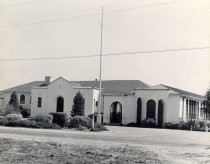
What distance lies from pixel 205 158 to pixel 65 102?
3846 centimetres

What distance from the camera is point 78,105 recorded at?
4712cm

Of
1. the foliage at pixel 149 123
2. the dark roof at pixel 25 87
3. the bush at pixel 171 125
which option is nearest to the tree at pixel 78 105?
the foliage at pixel 149 123

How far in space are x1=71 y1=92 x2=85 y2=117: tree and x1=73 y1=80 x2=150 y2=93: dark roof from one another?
6233 millimetres

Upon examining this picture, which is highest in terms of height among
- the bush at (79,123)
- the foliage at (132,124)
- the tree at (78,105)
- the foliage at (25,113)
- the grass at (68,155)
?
the tree at (78,105)

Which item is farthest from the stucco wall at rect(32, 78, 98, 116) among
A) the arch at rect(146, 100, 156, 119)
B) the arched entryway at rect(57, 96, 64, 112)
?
the arch at rect(146, 100, 156, 119)

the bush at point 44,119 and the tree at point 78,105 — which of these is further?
the tree at point 78,105

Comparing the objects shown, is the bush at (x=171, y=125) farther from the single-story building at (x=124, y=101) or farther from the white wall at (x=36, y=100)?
the white wall at (x=36, y=100)

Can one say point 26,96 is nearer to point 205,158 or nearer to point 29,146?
point 29,146

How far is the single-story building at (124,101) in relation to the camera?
47.5 metres

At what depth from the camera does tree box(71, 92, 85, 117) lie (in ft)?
153

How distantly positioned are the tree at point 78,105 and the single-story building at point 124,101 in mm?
3038

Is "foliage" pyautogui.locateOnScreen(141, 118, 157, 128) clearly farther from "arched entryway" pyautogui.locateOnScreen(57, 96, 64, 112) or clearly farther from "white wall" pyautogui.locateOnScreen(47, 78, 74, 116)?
"arched entryway" pyautogui.locateOnScreen(57, 96, 64, 112)

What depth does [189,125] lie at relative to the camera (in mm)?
43625

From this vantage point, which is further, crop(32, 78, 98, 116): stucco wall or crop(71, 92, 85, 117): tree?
crop(32, 78, 98, 116): stucco wall
